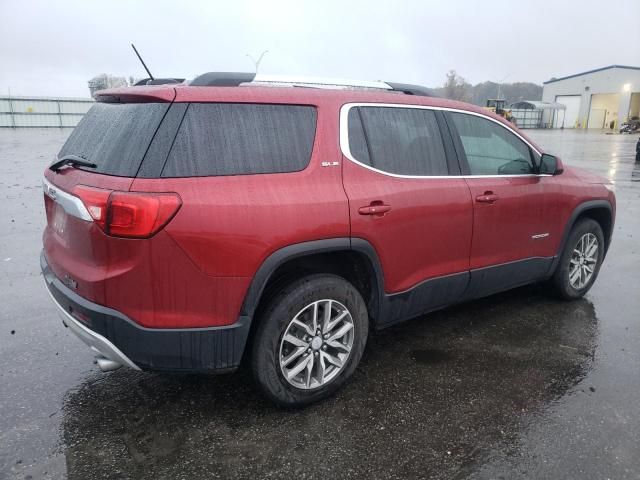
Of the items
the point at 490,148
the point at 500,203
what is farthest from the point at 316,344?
the point at 490,148

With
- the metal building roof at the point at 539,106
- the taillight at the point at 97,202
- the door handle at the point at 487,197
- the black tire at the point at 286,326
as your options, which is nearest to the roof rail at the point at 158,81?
the taillight at the point at 97,202

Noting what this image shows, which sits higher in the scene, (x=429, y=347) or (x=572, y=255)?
(x=572, y=255)

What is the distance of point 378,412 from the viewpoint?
306 centimetres

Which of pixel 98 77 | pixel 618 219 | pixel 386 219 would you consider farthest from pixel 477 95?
pixel 386 219

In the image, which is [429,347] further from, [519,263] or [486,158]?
[486,158]

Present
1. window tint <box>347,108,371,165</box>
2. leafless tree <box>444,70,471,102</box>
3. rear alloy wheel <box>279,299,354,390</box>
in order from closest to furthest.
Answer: rear alloy wheel <box>279,299,354,390</box>
window tint <box>347,108,371,165</box>
leafless tree <box>444,70,471,102</box>

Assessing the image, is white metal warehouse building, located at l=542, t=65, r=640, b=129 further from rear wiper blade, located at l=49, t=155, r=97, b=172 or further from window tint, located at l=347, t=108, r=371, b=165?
rear wiper blade, located at l=49, t=155, r=97, b=172

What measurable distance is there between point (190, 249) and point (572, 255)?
3.64 meters

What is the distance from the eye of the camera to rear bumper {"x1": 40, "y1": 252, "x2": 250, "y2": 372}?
2.53 meters

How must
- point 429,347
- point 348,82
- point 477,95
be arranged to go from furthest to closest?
point 477,95
point 429,347
point 348,82

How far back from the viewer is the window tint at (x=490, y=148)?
3830 millimetres

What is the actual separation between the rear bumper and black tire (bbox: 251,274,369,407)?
134mm

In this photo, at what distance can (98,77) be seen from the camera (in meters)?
39.8

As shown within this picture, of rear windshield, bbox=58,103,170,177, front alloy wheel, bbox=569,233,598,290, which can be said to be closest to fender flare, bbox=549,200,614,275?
front alloy wheel, bbox=569,233,598,290
